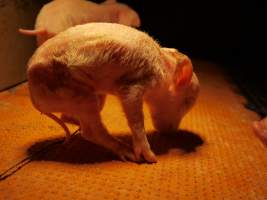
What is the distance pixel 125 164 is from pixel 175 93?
654 mm

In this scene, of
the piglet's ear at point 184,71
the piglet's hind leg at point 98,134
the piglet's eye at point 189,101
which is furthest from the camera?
the piglet's eye at point 189,101

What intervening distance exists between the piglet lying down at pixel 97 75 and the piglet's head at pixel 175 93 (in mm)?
195

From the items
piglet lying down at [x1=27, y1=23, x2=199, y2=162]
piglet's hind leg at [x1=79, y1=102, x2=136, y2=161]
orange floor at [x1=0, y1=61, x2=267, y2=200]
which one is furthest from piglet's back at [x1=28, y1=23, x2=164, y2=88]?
orange floor at [x1=0, y1=61, x2=267, y2=200]

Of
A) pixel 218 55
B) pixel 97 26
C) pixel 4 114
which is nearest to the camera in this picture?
pixel 97 26

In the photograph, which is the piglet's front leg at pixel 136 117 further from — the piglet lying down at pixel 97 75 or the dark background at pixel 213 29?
the dark background at pixel 213 29

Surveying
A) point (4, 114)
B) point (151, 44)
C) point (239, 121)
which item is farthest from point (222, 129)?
point (4, 114)

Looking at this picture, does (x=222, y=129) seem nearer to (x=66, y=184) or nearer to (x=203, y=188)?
(x=203, y=188)

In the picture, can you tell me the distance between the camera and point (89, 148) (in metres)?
2.38

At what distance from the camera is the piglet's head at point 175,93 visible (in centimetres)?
246

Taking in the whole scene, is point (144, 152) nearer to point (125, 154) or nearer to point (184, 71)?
point (125, 154)

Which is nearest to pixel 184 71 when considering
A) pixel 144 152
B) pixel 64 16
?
pixel 144 152

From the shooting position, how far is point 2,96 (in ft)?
11.7

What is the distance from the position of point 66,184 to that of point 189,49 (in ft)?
20.4

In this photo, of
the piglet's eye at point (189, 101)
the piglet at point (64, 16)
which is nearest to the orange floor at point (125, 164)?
the piglet's eye at point (189, 101)
